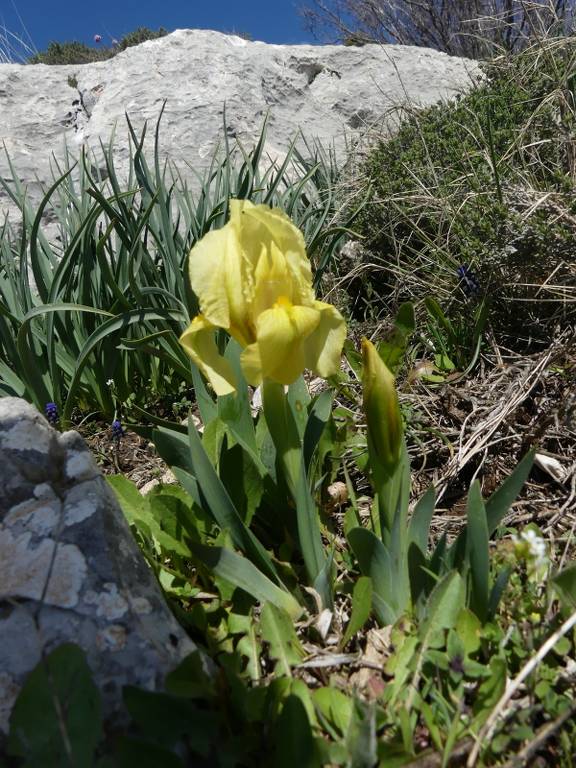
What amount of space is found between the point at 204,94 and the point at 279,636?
4.21m

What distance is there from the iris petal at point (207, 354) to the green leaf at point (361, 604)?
405 millimetres

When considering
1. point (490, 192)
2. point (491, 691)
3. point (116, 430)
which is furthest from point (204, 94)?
point (491, 691)

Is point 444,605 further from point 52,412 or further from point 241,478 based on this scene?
point 52,412

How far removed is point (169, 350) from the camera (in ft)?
7.39

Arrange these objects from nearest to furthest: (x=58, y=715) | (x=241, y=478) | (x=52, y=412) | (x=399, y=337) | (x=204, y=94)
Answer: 1. (x=58, y=715)
2. (x=241, y=478)
3. (x=399, y=337)
4. (x=52, y=412)
5. (x=204, y=94)

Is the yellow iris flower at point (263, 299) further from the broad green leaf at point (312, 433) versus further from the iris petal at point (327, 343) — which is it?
the broad green leaf at point (312, 433)

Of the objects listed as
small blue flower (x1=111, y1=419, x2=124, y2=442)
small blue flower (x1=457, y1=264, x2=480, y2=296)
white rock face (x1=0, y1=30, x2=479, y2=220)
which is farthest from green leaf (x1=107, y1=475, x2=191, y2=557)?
white rock face (x1=0, y1=30, x2=479, y2=220)

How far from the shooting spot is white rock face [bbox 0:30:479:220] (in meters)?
4.29

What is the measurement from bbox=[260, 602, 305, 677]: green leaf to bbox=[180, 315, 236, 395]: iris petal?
0.38 metres

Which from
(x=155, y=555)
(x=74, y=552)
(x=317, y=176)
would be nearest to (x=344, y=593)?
(x=155, y=555)

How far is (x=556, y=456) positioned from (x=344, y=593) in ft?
2.25

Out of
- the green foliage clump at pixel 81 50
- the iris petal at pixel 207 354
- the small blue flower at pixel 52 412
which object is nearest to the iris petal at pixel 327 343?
the iris petal at pixel 207 354

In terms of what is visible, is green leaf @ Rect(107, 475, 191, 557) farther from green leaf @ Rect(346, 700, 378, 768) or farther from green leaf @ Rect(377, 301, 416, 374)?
green leaf @ Rect(377, 301, 416, 374)

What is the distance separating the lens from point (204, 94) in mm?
4414
